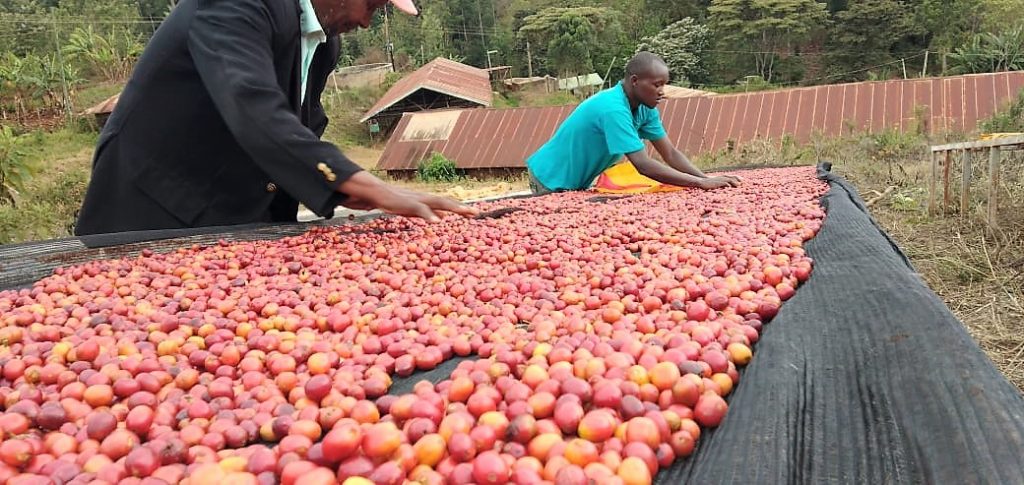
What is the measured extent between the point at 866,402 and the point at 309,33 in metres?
2.52

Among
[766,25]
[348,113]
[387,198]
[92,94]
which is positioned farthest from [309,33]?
[766,25]

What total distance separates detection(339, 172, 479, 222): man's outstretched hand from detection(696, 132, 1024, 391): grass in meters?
2.44

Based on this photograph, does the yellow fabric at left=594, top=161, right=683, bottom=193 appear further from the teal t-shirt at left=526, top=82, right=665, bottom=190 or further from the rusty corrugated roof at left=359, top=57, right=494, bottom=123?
the rusty corrugated roof at left=359, top=57, right=494, bottom=123

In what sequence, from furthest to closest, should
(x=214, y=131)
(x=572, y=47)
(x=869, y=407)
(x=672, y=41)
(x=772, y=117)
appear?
(x=672, y=41) < (x=572, y=47) < (x=772, y=117) < (x=214, y=131) < (x=869, y=407)

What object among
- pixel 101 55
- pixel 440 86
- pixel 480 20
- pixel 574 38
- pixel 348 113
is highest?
pixel 480 20

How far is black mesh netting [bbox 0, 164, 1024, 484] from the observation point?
1.00 metres

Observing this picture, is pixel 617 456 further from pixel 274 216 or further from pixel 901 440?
pixel 274 216

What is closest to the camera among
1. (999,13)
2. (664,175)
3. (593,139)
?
(664,175)

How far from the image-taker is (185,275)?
2.15m

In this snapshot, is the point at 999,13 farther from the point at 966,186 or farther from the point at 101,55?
the point at 101,55

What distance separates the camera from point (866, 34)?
35.7m

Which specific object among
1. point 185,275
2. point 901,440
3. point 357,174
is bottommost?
point 901,440

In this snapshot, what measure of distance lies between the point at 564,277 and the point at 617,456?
1.02 meters

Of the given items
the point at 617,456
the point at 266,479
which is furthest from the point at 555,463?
the point at 266,479
